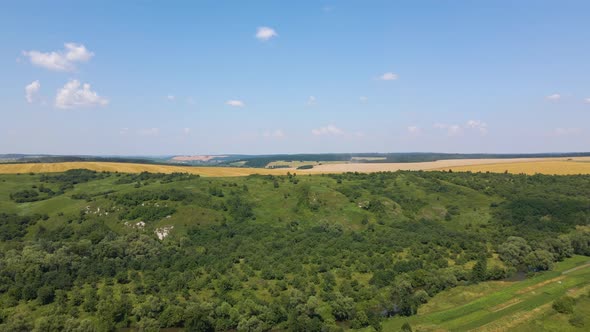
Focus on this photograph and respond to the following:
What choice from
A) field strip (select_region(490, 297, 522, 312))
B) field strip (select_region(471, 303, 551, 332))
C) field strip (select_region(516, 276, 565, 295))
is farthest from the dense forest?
field strip (select_region(471, 303, 551, 332))

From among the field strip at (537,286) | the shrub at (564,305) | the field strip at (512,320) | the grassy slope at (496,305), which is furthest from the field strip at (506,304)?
the shrub at (564,305)

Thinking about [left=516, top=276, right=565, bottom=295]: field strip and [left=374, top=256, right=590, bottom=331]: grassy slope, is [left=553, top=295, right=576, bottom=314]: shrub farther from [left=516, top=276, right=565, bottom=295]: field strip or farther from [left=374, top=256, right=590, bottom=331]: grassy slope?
[left=516, top=276, right=565, bottom=295]: field strip

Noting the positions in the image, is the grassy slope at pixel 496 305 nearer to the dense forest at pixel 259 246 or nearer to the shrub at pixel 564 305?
the shrub at pixel 564 305

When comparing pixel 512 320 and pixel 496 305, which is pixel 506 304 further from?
pixel 512 320

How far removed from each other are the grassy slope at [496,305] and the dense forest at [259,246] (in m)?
3.55

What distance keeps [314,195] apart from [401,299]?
85.0 metres

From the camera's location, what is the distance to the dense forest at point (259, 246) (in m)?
69.1

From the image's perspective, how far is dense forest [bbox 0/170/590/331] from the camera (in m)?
69.1

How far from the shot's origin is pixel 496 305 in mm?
73062

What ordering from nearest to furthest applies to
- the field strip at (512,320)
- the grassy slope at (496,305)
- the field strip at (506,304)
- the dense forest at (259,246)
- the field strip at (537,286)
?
the field strip at (512,320)
the grassy slope at (496,305)
the dense forest at (259,246)
the field strip at (506,304)
the field strip at (537,286)

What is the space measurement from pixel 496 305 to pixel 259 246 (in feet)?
219

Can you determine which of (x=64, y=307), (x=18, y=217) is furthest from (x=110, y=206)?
(x=64, y=307)

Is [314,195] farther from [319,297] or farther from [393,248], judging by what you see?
[319,297]

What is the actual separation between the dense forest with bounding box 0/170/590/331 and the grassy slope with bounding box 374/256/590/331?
3.55 meters
